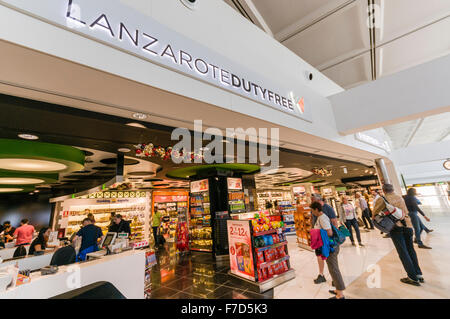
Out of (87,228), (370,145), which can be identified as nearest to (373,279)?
(370,145)

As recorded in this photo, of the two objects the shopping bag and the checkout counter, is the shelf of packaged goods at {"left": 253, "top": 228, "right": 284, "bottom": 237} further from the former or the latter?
the checkout counter

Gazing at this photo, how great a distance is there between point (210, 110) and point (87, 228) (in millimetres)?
4252

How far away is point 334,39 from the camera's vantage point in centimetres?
407

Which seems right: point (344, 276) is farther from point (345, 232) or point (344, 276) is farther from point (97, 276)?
point (97, 276)

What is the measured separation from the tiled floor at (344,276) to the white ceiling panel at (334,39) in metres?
4.70

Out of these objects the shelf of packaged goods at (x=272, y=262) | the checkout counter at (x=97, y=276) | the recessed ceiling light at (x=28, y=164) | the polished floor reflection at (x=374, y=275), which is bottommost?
the polished floor reflection at (x=374, y=275)

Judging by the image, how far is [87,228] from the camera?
4.44 meters

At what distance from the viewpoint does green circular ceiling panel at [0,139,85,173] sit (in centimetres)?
322

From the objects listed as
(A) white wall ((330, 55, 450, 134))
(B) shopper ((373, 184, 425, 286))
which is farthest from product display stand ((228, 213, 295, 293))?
(A) white wall ((330, 55, 450, 134))

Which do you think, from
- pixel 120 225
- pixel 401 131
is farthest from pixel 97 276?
pixel 401 131

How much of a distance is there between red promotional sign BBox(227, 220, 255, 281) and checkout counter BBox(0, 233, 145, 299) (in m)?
1.90

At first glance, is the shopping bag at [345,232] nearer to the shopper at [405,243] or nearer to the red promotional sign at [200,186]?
the shopper at [405,243]

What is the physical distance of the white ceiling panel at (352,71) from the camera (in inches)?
186

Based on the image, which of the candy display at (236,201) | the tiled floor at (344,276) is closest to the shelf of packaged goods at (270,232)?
the tiled floor at (344,276)
